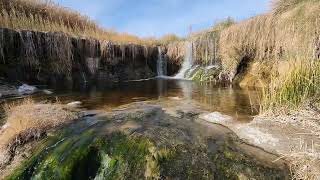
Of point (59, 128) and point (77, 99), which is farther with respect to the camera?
point (77, 99)

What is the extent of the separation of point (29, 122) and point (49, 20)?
9783 millimetres

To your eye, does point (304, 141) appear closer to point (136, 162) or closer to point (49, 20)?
point (136, 162)

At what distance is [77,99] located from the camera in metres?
7.31

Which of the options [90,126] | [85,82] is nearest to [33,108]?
[90,126]

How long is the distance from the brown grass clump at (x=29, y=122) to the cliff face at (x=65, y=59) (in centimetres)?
515

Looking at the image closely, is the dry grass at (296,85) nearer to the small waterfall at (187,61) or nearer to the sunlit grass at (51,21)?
the sunlit grass at (51,21)

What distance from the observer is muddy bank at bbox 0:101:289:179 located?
331cm

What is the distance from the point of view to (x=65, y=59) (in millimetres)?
10891

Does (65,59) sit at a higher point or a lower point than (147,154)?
higher

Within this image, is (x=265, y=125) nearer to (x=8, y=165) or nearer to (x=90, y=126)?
(x=90, y=126)

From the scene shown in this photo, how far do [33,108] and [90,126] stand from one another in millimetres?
1165

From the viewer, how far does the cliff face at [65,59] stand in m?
9.54

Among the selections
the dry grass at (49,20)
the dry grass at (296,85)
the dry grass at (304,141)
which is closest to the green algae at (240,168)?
the dry grass at (304,141)

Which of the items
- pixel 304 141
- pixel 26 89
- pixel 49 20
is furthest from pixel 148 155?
Answer: pixel 49 20
